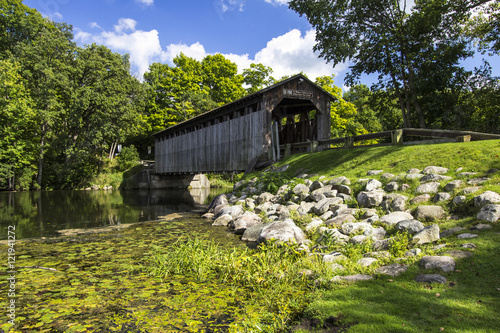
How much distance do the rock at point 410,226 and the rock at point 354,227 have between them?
63cm

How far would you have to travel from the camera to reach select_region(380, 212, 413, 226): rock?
653cm

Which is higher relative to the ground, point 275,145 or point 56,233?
point 275,145

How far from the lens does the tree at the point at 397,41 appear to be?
746 inches

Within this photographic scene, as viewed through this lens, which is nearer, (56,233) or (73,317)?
(73,317)

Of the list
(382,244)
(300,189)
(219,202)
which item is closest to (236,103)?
(219,202)

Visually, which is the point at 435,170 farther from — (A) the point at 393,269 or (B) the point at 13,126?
(B) the point at 13,126

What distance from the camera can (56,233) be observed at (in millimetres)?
9484

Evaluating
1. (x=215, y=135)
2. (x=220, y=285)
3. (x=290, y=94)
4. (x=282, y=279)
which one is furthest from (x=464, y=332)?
(x=215, y=135)

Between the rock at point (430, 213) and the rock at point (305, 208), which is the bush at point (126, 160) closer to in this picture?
the rock at point (305, 208)

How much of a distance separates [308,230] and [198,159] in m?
17.8

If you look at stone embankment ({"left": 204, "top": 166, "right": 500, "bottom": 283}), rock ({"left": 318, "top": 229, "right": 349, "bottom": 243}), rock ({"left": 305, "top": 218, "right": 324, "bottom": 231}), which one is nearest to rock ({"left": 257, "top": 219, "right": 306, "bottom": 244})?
stone embankment ({"left": 204, "top": 166, "right": 500, "bottom": 283})

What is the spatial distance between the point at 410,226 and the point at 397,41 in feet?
61.2

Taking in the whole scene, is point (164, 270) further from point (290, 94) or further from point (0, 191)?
point (0, 191)

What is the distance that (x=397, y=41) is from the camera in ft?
67.0
